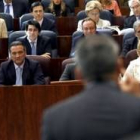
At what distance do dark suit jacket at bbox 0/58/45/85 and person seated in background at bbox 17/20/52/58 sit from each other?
0.81 metres

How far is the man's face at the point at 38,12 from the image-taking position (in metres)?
6.19

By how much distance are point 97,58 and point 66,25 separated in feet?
16.0

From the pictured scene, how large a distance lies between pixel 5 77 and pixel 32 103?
0.76 metres

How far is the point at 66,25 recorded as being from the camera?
255 inches

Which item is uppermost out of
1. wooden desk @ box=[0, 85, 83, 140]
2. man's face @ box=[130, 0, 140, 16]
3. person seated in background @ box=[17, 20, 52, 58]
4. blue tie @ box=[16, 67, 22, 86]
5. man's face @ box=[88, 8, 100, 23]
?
man's face @ box=[130, 0, 140, 16]

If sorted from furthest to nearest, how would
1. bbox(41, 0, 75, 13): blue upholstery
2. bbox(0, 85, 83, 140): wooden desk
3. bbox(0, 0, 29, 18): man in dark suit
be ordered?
bbox(41, 0, 75, 13): blue upholstery, bbox(0, 0, 29, 18): man in dark suit, bbox(0, 85, 83, 140): wooden desk

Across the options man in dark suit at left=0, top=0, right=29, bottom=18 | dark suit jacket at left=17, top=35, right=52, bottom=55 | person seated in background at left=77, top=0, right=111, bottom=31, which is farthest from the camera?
man in dark suit at left=0, top=0, right=29, bottom=18

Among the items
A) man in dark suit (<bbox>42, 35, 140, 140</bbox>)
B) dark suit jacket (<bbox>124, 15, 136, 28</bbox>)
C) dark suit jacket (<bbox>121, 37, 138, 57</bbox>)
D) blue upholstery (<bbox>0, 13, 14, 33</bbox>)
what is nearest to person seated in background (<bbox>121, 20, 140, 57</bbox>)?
dark suit jacket (<bbox>121, 37, 138, 57</bbox>)

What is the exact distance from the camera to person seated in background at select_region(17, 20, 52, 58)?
552 centimetres

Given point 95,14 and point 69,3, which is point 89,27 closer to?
point 95,14

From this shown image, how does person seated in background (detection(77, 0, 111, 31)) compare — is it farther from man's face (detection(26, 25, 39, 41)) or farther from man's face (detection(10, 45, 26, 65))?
man's face (detection(10, 45, 26, 65))

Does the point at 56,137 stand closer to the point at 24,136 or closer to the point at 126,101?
the point at 126,101

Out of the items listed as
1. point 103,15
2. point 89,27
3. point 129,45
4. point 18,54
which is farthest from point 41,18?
point 18,54

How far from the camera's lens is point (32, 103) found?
13.0ft
